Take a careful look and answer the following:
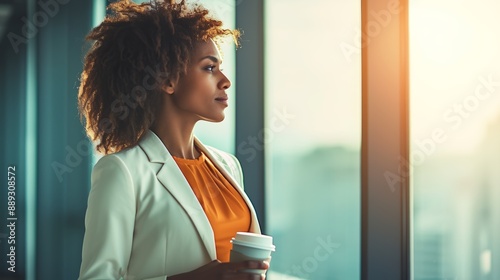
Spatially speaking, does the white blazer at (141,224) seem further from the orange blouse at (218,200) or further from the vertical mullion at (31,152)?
the vertical mullion at (31,152)

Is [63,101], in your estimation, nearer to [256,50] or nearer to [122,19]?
[256,50]

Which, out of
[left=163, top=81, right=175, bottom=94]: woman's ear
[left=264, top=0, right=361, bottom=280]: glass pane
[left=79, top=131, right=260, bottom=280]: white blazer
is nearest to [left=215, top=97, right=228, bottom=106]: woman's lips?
[left=163, top=81, right=175, bottom=94]: woman's ear

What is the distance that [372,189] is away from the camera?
2420 mm

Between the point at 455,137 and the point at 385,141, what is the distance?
259 millimetres

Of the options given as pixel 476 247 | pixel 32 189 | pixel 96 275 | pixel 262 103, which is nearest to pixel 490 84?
pixel 476 247

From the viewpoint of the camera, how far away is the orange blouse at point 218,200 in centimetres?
129

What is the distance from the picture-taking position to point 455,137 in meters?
2.28

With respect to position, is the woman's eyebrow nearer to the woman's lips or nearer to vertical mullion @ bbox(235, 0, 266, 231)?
the woman's lips

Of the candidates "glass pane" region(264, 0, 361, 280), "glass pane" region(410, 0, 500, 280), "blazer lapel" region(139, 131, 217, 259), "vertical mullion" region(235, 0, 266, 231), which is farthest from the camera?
"vertical mullion" region(235, 0, 266, 231)

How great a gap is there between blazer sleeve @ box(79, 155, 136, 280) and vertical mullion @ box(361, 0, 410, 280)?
4.63ft

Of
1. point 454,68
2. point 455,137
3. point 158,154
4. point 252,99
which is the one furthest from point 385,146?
point 158,154

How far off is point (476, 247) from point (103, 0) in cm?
212

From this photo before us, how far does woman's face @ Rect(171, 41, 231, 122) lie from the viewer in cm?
140

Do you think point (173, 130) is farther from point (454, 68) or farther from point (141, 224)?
point (454, 68)
